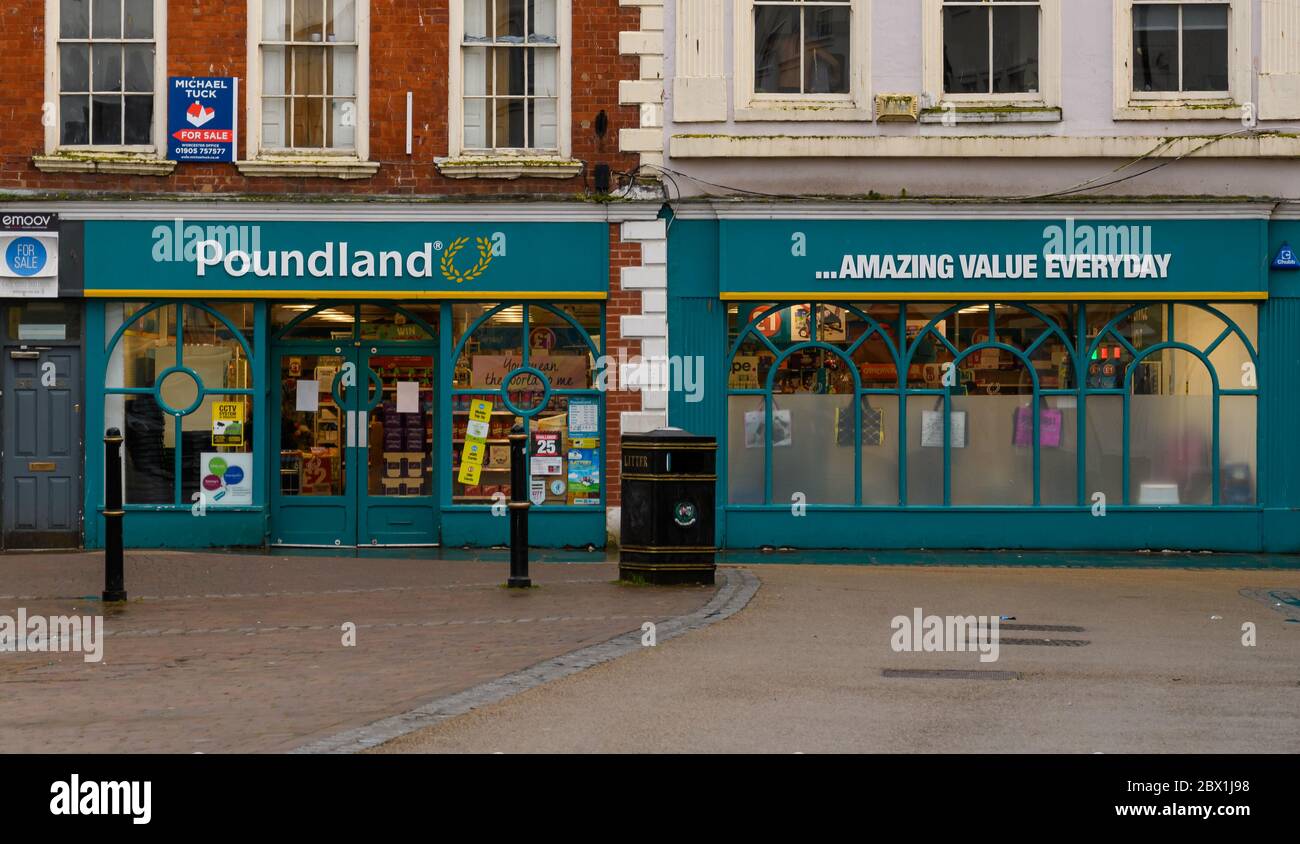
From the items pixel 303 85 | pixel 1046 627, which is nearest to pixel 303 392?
pixel 303 85

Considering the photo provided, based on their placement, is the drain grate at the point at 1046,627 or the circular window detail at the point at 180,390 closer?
the drain grate at the point at 1046,627

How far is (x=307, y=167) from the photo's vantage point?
56.6ft

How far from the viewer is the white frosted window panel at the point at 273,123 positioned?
17.5 metres

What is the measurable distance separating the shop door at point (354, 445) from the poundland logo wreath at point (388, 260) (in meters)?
0.98

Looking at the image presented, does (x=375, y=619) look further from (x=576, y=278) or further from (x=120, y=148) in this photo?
(x=120, y=148)

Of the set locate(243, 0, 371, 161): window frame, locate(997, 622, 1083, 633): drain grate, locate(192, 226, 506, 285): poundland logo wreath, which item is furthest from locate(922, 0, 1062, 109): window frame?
locate(997, 622, 1083, 633): drain grate

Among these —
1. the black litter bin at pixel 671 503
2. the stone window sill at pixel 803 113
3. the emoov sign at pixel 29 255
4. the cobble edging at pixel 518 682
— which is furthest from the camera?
the stone window sill at pixel 803 113

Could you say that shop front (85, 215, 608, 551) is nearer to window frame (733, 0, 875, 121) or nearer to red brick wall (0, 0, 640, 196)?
red brick wall (0, 0, 640, 196)

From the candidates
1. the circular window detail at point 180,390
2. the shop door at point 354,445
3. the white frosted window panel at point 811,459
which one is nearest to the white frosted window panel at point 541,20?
the shop door at point 354,445

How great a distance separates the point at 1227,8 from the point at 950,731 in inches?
490

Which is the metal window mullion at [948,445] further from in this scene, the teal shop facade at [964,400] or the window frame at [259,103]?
the window frame at [259,103]

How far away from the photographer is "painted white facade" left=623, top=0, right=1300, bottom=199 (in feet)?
56.6

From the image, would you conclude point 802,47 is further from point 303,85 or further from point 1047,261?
point 303,85

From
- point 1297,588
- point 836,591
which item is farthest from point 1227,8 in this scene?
point 836,591
